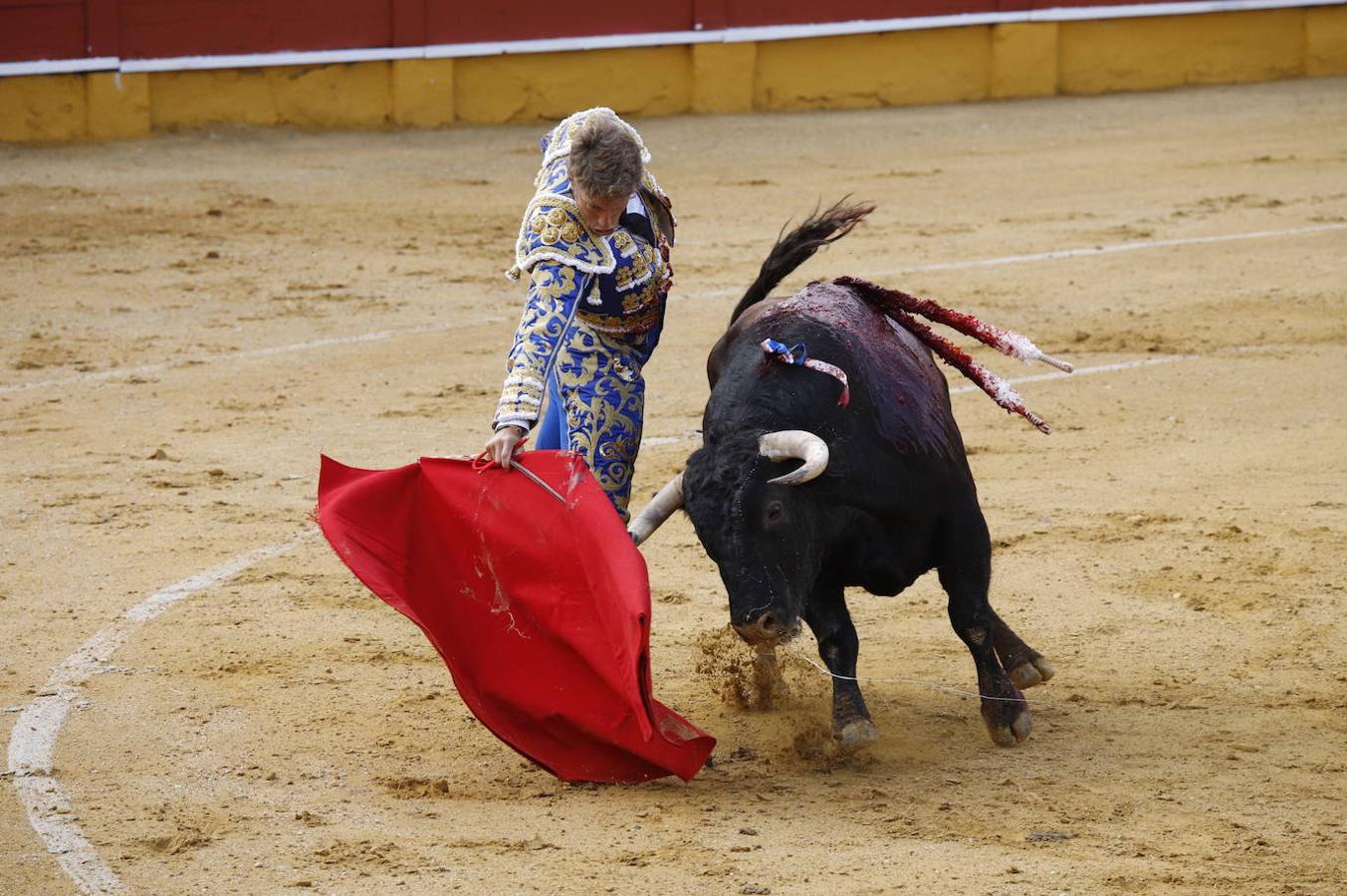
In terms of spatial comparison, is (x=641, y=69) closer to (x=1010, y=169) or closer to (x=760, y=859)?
(x=1010, y=169)

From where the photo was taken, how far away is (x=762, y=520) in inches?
124

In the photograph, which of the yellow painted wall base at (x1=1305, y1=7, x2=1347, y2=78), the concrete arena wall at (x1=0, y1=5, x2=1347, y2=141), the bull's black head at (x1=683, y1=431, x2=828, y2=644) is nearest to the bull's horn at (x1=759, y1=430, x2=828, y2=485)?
the bull's black head at (x1=683, y1=431, x2=828, y2=644)

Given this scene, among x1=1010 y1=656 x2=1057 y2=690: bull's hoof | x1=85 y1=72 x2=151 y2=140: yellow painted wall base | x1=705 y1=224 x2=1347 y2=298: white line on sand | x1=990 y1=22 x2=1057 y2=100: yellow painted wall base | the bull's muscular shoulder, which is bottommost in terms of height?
x1=1010 y1=656 x2=1057 y2=690: bull's hoof

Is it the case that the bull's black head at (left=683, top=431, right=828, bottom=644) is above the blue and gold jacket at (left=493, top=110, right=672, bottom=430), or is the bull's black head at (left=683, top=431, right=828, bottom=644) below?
below

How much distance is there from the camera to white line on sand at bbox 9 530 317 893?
3039 millimetres

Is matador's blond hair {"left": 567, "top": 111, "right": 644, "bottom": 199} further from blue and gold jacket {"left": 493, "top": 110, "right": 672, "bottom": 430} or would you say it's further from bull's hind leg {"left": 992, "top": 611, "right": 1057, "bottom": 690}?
bull's hind leg {"left": 992, "top": 611, "right": 1057, "bottom": 690}

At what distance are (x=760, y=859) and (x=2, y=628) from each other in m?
2.10

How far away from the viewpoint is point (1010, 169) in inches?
413

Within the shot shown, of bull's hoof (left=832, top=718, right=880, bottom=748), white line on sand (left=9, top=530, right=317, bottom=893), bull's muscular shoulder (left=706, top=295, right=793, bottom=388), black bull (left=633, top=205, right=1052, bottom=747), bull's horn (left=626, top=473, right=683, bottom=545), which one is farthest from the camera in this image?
bull's muscular shoulder (left=706, top=295, right=793, bottom=388)

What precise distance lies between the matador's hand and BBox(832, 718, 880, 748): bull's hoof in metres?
0.79

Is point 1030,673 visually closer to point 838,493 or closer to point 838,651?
point 838,651

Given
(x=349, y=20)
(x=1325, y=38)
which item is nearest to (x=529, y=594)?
(x=349, y=20)

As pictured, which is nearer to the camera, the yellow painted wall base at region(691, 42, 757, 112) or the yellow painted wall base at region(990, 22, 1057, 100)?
the yellow painted wall base at region(691, 42, 757, 112)

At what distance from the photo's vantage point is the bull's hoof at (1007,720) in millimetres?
3525
